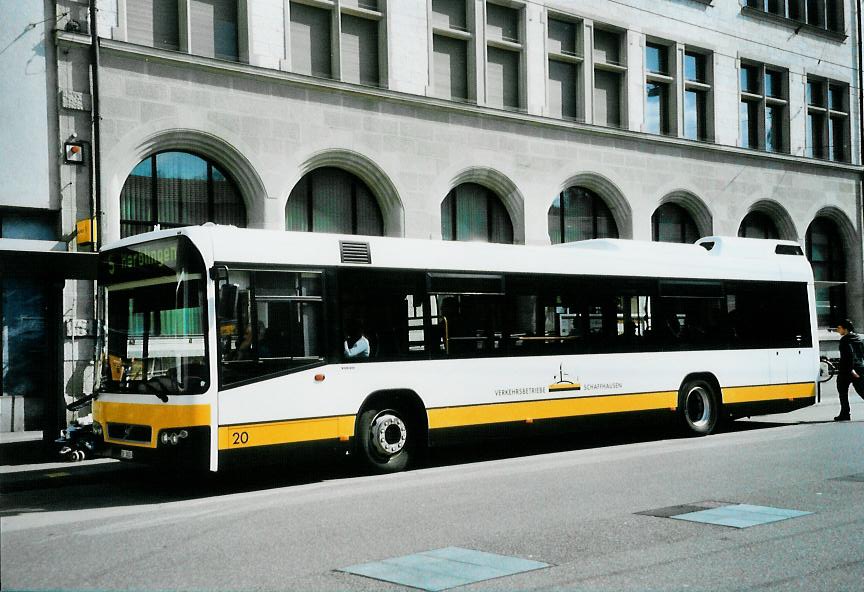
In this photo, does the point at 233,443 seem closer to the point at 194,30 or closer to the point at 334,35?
the point at 194,30

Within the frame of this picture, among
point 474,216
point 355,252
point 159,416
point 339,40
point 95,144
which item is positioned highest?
point 339,40

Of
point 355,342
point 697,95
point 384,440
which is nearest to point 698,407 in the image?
point 384,440

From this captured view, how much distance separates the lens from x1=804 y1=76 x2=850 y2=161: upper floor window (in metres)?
30.4

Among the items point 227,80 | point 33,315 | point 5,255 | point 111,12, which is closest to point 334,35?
point 227,80

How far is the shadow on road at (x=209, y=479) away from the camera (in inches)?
389

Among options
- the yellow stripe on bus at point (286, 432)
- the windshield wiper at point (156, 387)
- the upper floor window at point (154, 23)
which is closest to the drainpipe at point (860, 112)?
the upper floor window at point (154, 23)

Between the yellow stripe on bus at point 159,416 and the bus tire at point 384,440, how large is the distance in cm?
219

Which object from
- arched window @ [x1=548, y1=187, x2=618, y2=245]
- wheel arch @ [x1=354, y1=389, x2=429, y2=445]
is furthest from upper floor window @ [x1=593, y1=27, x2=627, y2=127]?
wheel arch @ [x1=354, y1=389, x2=429, y2=445]

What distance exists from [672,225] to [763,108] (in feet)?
17.1

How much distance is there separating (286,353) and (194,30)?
925 centimetres

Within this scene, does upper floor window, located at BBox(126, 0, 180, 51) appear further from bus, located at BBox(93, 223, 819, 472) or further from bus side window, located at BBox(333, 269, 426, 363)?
bus side window, located at BBox(333, 269, 426, 363)

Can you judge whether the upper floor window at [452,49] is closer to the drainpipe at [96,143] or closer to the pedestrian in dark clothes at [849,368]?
the drainpipe at [96,143]

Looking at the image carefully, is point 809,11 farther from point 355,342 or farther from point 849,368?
point 355,342

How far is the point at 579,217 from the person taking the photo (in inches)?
948
